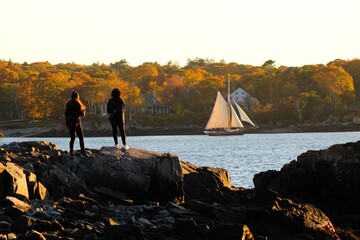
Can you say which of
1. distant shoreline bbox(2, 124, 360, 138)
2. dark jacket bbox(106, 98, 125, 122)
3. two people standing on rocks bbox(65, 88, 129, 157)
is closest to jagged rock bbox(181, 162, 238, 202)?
two people standing on rocks bbox(65, 88, 129, 157)

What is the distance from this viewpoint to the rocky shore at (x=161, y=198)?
18172 millimetres

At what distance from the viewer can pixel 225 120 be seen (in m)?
147

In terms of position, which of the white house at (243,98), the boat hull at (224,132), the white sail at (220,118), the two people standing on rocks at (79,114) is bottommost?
the boat hull at (224,132)

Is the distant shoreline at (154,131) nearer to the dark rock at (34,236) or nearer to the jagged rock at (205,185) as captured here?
the jagged rock at (205,185)

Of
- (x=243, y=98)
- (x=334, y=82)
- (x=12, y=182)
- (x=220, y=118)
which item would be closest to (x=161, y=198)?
(x=12, y=182)

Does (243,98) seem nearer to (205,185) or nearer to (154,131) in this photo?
(154,131)

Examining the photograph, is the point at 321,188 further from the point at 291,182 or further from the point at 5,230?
the point at 5,230

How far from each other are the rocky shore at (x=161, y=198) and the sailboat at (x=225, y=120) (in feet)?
374

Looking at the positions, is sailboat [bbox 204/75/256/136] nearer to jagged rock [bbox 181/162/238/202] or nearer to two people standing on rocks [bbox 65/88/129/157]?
jagged rock [bbox 181/162/238/202]

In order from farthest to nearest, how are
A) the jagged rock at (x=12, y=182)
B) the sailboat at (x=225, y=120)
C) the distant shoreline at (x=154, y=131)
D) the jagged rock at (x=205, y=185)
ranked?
the distant shoreline at (x=154, y=131) < the sailboat at (x=225, y=120) < the jagged rock at (x=205, y=185) < the jagged rock at (x=12, y=182)

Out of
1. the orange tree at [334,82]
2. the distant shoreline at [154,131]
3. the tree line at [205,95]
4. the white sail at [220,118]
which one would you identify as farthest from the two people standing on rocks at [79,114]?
the orange tree at [334,82]

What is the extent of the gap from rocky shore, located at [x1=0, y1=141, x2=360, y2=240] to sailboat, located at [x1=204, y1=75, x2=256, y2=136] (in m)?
114

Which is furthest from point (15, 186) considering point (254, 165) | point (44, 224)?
point (254, 165)

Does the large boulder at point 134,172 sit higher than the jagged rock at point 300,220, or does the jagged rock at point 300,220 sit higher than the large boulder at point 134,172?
the large boulder at point 134,172
